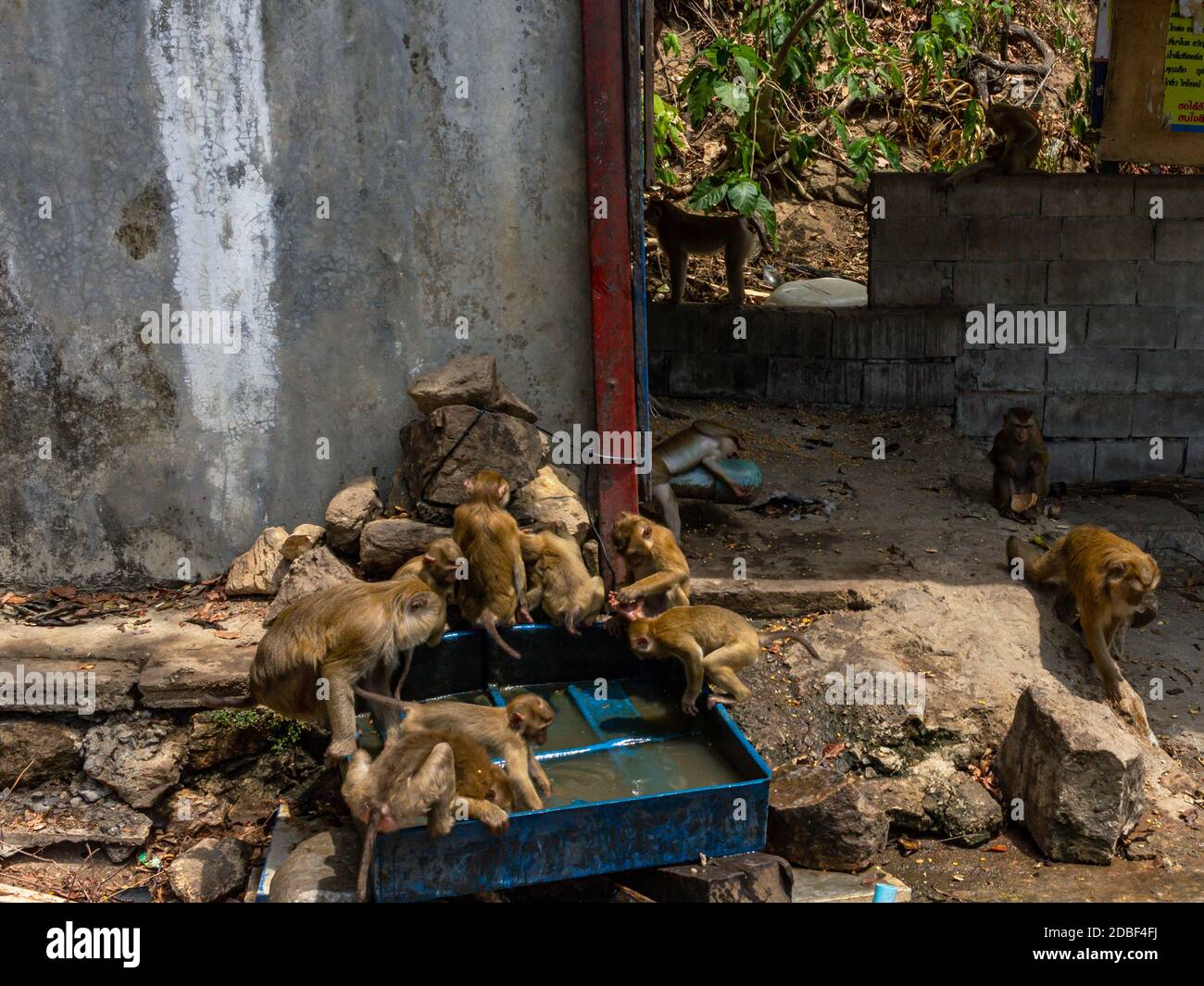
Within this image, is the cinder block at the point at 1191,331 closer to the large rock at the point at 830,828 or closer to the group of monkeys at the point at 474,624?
the group of monkeys at the point at 474,624

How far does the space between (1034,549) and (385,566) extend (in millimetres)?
4633

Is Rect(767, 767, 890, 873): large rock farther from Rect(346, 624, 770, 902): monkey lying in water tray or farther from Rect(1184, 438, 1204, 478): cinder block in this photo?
Rect(1184, 438, 1204, 478): cinder block

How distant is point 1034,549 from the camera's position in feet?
29.5

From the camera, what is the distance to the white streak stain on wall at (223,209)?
7.34 m

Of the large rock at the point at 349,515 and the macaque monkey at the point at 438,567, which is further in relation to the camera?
the large rock at the point at 349,515

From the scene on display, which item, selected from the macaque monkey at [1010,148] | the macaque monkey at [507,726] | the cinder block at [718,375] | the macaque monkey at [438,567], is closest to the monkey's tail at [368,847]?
the macaque monkey at [507,726]

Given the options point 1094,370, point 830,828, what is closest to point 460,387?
point 830,828

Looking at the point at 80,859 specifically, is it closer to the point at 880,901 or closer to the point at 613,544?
the point at 613,544

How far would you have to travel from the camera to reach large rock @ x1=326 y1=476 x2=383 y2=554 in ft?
24.6

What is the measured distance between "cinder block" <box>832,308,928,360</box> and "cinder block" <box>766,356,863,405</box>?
0.48 ft

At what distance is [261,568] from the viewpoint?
773 centimetres

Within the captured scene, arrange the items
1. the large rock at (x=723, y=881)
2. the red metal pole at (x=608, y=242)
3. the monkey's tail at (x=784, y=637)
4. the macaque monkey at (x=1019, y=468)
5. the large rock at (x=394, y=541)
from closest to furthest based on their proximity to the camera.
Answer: the large rock at (x=723, y=881) → the large rock at (x=394, y=541) → the red metal pole at (x=608, y=242) → the monkey's tail at (x=784, y=637) → the macaque monkey at (x=1019, y=468)

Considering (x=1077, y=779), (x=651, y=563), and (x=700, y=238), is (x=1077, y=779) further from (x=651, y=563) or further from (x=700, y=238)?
(x=700, y=238)

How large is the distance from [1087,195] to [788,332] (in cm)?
299
